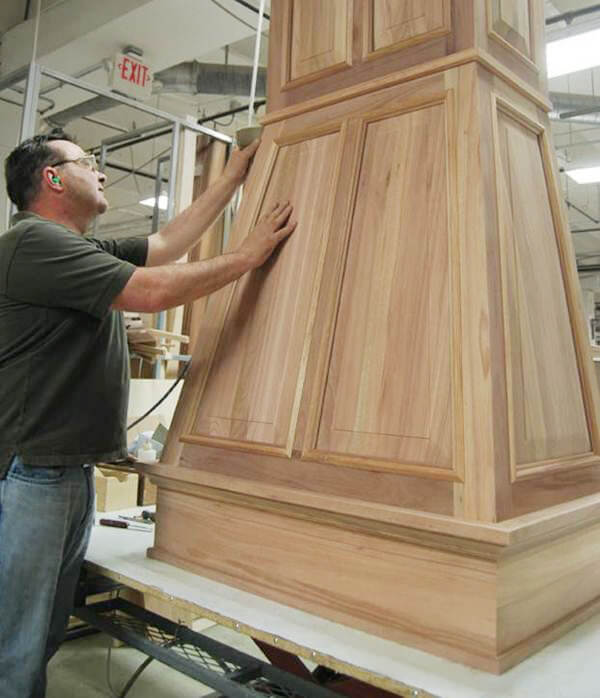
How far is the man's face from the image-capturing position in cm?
192

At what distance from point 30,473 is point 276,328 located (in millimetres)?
727

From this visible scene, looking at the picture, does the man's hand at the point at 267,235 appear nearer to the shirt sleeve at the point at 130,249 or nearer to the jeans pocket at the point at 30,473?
the shirt sleeve at the point at 130,249

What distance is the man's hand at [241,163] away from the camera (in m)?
2.01

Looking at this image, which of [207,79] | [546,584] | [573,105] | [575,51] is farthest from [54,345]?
[573,105]

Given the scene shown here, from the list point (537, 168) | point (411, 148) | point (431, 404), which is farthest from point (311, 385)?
point (537, 168)

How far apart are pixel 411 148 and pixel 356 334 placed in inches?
18.7

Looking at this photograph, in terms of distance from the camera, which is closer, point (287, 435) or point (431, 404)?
point (431, 404)

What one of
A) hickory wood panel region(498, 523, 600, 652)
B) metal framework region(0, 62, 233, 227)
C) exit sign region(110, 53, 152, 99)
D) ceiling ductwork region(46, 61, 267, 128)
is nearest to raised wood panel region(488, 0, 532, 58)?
hickory wood panel region(498, 523, 600, 652)

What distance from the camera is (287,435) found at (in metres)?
1.49

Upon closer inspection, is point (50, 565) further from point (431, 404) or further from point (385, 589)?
point (431, 404)

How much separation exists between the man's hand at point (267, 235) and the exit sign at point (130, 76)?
141 inches

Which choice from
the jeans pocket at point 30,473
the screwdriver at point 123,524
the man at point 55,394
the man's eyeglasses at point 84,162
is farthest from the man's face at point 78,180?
the screwdriver at point 123,524

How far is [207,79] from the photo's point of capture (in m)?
5.68

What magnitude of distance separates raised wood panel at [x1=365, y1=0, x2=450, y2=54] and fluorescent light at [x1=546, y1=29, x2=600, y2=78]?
3.28 metres
